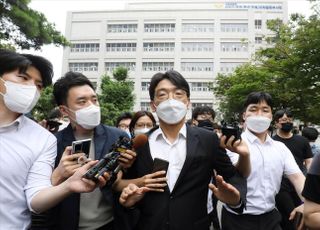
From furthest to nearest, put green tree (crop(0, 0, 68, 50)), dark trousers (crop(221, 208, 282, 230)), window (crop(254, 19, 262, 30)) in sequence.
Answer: window (crop(254, 19, 262, 30))
green tree (crop(0, 0, 68, 50))
dark trousers (crop(221, 208, 282, 230))

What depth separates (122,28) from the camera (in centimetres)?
4525

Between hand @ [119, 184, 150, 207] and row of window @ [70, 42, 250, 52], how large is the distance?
4213cm

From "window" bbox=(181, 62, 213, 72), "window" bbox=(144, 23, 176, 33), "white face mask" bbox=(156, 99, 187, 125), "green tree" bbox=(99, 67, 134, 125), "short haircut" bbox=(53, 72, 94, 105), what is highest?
"window" bbox=(144, 23, 176, 33)

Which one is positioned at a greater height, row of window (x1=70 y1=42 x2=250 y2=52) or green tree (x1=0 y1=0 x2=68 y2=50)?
row of window (x1=70 y1=42 x2=250 y2=52)

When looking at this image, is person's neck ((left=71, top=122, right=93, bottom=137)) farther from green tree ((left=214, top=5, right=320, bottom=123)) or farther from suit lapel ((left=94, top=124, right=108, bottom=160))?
green tree ((left=214, top=5, right=320, bottom=123))

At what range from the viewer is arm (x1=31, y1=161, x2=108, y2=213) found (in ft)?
5.49

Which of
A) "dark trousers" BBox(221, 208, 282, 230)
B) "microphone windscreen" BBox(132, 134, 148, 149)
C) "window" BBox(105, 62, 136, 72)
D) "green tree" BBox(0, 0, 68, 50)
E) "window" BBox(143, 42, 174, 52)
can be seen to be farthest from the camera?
"window" BBox(105, 62, 136, 72)

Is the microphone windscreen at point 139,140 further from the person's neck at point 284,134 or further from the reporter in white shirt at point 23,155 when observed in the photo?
the person's neck at point 284,134

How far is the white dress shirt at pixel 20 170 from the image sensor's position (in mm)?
1751

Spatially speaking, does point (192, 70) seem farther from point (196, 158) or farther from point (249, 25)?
point (196, 158)

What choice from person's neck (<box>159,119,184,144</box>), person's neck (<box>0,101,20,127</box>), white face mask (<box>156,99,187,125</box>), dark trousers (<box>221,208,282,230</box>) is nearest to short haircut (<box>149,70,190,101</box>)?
white face mask (<box>156,99,187,125</box>)

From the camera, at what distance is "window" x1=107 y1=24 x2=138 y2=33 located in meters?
45.1

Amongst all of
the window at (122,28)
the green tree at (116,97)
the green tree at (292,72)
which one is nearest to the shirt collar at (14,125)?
the green tree at (292,72)

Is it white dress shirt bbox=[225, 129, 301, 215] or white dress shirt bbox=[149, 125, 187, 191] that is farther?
white dress shirt bbox=[225, 129, 301, 215]
